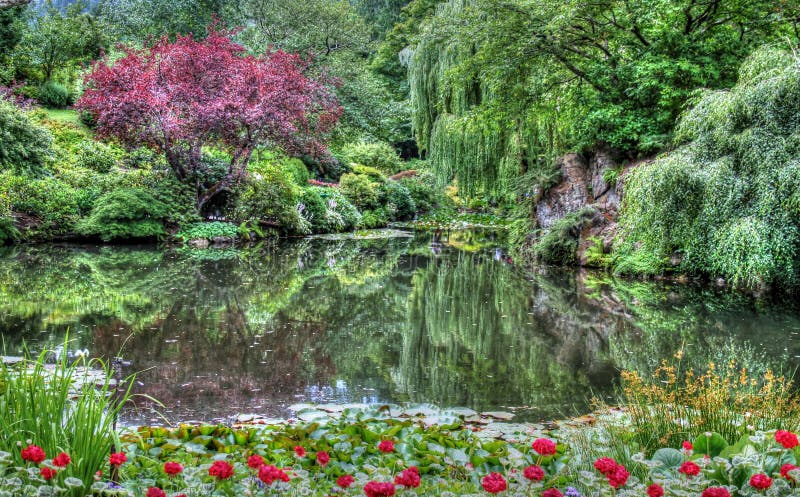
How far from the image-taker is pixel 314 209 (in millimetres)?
18281

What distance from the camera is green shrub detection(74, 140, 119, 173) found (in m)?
16.3

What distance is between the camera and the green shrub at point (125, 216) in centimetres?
1359

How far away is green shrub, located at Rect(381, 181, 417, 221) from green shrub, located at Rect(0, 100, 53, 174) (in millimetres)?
13470

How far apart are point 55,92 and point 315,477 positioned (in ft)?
77.0

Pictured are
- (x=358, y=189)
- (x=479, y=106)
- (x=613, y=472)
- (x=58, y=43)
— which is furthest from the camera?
(x=58, y=43)

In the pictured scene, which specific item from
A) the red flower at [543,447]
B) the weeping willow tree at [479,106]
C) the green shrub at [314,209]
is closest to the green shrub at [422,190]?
the green shrub at [314,209]

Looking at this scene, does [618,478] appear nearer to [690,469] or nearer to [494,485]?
[690,469]

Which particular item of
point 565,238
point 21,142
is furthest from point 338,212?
point 21,142

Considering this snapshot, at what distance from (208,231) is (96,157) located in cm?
452

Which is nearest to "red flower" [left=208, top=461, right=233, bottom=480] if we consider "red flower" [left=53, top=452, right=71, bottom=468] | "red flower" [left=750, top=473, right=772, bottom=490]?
"red flower" [left=53, top=452, right=71, bottom=468]

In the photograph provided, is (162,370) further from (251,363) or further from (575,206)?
(575,206)

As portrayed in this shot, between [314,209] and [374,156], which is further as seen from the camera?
[374,156]

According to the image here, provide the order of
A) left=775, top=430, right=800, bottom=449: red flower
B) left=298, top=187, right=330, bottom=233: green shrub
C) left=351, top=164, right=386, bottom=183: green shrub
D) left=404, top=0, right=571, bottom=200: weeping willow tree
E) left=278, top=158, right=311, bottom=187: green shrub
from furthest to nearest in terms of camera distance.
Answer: left=351, top=164, right=386, bottom=183: green shrub
left=278, top=158, right=311, bottom=187: green shrub
left=298, top=187, right=330, bottom=233: green shrub
left=404, top=0, right=571, bottom=200: weeping willow tree
left=775, top=430, right=800, bottom=449: red flower

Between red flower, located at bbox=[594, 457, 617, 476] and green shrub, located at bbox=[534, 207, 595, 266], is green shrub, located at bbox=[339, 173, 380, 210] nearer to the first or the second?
green shrub, located at bbox=[534, 207, 595, 266]
